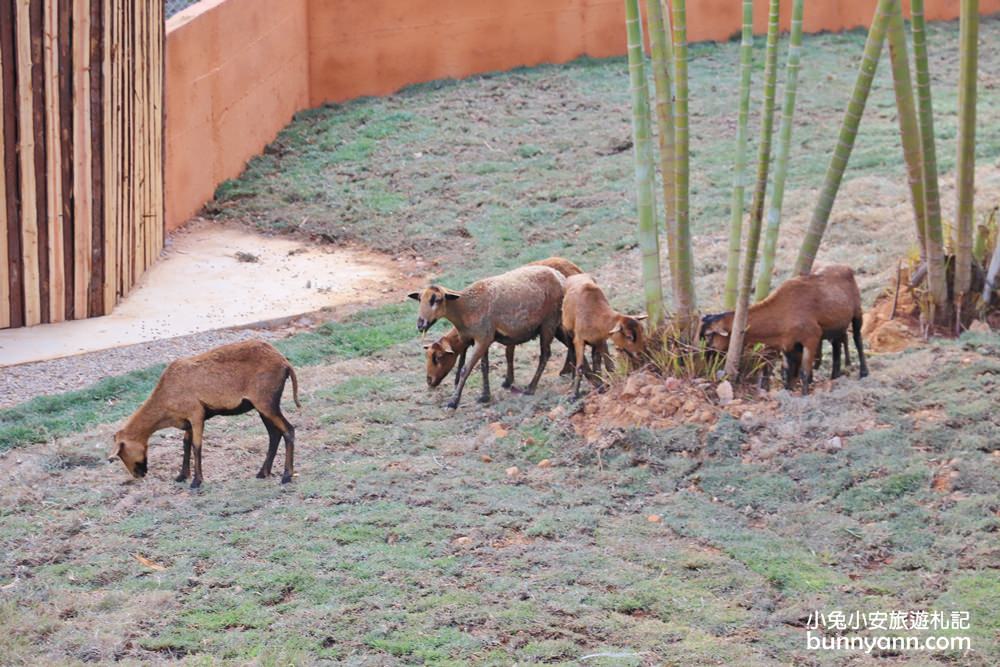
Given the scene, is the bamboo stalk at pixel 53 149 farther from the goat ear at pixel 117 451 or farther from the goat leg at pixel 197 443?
the goat leg at pixel 197 443

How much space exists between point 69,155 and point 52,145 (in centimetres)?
26

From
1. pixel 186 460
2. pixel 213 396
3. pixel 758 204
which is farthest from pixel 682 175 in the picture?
pixel 186 460

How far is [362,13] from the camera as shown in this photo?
16.2 m

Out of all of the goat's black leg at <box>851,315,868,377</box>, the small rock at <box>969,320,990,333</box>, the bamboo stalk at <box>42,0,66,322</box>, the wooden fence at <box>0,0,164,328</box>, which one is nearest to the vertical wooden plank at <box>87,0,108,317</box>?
the wooden fence at <box>0,0,164,328</box>

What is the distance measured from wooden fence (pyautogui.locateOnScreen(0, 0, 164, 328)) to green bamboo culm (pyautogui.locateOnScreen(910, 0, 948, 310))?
6.11 metres

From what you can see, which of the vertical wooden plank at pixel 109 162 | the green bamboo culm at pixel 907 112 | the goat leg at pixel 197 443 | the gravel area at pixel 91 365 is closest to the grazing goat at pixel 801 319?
the green bamboo culm at pixel 907 112

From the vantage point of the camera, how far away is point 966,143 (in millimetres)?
7660

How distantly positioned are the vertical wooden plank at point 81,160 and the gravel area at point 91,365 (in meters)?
0.91

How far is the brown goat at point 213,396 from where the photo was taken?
700 cm

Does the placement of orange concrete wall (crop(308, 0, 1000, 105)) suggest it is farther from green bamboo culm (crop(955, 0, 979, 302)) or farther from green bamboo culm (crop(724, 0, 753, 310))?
green bamboo culm (crop(955, 0, 979, 302))

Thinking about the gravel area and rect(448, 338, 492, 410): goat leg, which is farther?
the gravel area

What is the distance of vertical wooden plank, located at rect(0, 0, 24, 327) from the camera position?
9.31 metres

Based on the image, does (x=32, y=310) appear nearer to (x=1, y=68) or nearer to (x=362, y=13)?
(x=1, y=68)

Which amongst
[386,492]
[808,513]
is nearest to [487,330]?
[386,492]
